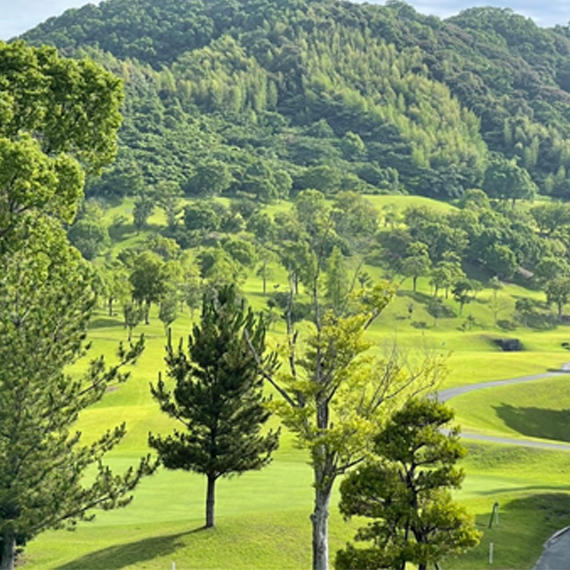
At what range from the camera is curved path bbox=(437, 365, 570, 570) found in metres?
32.8

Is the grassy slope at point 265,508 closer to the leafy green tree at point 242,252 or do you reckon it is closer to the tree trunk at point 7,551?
the tree trunk at point 7,551

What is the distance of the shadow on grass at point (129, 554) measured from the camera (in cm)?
2878

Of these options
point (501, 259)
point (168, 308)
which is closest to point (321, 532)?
point (168, 308)

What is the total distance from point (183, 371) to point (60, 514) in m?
8.88

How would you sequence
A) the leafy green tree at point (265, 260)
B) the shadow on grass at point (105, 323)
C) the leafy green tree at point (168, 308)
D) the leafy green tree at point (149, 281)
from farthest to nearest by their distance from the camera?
the leafy green tree at point (265, 260), the shadow on grass at point (105, 323), the leafy green tree at point (149, 281), the leafy green tree at point (168, 308)

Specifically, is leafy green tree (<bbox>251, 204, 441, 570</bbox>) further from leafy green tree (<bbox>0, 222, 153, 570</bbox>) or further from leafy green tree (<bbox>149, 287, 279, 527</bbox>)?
leafy green tree (<bbox>0, 222, 153, 570</bbox>)

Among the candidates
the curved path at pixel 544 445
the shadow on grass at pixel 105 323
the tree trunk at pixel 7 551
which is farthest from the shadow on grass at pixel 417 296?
the tree trunk at pixel 7 551

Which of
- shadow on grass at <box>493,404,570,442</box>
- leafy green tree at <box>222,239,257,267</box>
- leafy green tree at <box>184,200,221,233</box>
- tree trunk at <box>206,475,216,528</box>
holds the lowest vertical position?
shadow on grass at <box>493,404,570,442</box>

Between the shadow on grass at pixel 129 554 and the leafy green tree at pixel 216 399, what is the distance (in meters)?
2.17

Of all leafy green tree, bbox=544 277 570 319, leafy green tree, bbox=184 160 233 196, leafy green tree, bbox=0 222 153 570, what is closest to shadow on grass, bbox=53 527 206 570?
leafy green tree, bbox=0 222 153 570

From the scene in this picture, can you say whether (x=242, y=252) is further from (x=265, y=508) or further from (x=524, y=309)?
(x=265, y=508)

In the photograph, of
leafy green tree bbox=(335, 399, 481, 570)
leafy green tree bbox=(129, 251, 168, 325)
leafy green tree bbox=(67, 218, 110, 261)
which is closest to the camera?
leafy green tree bbox=(335, 399, 481, 570)

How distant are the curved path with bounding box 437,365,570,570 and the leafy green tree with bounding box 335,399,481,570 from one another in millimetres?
10446

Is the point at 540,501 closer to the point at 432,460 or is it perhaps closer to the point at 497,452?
the point at 497,452
